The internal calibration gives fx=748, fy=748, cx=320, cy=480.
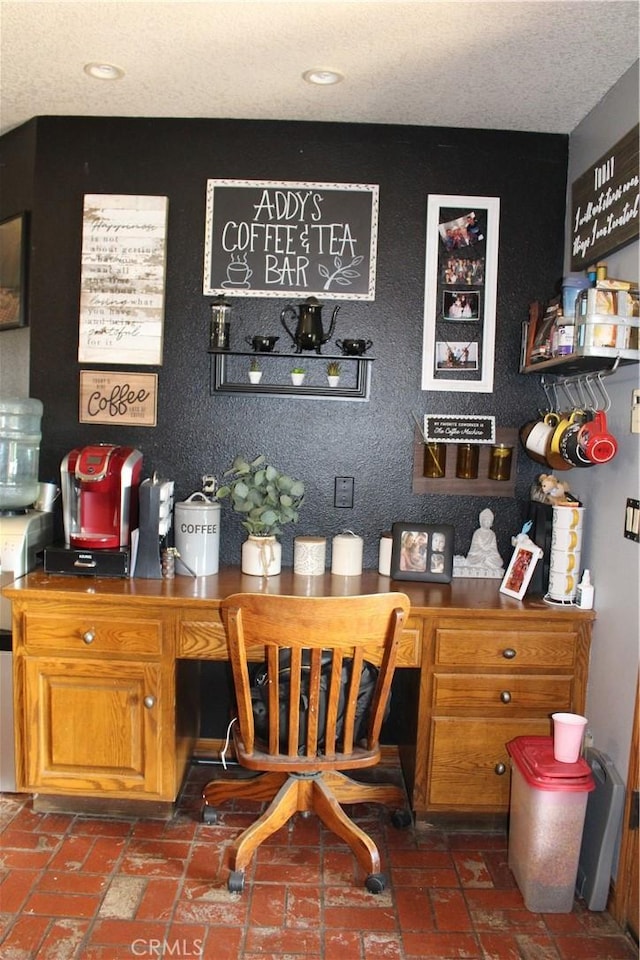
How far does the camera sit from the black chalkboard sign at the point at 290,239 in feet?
9.71

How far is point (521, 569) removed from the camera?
2652 millimetres

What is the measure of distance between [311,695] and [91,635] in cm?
83

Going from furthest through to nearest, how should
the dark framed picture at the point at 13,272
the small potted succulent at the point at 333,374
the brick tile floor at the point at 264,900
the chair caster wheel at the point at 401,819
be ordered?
the dark framed picture at the point at 13,272 < the small potted succulent at the point at 333,374 < the chair caster wheel at the point at 401,819 < the brick tile floor at the point at 264,900

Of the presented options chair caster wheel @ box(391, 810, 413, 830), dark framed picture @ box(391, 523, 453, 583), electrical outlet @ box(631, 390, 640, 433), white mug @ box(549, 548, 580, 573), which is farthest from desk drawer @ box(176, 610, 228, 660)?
electrical outlet @ box(631, 390, 640, 433)

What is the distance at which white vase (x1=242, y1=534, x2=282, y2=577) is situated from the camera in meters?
2.80

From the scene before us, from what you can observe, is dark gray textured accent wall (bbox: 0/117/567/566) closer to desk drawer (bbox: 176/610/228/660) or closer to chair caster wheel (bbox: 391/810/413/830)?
desk drawer (bbox: 176/610/228/660)

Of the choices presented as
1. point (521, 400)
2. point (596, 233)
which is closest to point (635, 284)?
point (596, 233)

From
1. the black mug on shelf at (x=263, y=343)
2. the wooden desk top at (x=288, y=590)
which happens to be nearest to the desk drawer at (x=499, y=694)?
the wooden desk top at (x=288, y=590)

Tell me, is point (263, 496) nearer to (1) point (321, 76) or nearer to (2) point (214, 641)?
(2) point (214, 641)

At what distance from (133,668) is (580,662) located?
149 cm

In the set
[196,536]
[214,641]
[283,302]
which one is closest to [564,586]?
[214,641]

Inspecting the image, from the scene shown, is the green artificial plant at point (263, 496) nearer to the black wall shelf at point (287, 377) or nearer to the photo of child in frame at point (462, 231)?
the black wall shelf at point (287, 377)

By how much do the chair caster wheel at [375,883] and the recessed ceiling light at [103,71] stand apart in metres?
2.73

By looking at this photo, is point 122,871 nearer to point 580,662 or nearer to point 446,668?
point 446,668
